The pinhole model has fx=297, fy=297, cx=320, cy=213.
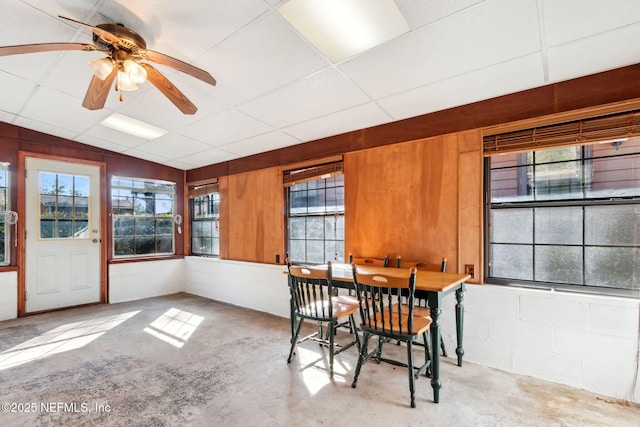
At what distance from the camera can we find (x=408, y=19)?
1.94 meters

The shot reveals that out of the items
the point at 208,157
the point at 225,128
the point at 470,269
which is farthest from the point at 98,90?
the point at 470,269

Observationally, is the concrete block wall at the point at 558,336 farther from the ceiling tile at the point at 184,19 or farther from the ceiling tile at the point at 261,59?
the ceiling tile at the point at 184,19

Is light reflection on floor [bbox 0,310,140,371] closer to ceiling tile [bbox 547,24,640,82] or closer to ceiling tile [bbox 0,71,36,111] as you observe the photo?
ceiling tile [bbox 0,71,36,111]

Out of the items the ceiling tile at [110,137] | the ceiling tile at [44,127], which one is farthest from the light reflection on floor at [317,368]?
the ceiling tile at [44,127]

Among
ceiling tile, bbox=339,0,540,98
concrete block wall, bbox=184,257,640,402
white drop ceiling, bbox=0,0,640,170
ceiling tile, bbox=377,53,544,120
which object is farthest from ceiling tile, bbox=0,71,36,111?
concrete block wall, bbox=184,257,640,402

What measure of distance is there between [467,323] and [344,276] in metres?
1.32

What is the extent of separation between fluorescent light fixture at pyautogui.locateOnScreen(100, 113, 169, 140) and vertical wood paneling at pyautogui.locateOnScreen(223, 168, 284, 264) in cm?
141

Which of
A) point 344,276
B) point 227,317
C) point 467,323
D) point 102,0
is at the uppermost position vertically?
point 102,0

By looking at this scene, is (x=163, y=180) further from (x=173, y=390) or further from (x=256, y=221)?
(x=173, y=390)

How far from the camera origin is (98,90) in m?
2.41

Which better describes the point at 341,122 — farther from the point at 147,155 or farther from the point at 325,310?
the point at 147,155

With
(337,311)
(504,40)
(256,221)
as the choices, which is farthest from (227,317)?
(504,40)

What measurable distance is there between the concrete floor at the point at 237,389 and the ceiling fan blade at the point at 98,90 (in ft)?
7.87

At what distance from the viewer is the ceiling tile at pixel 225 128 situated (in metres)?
3.59
